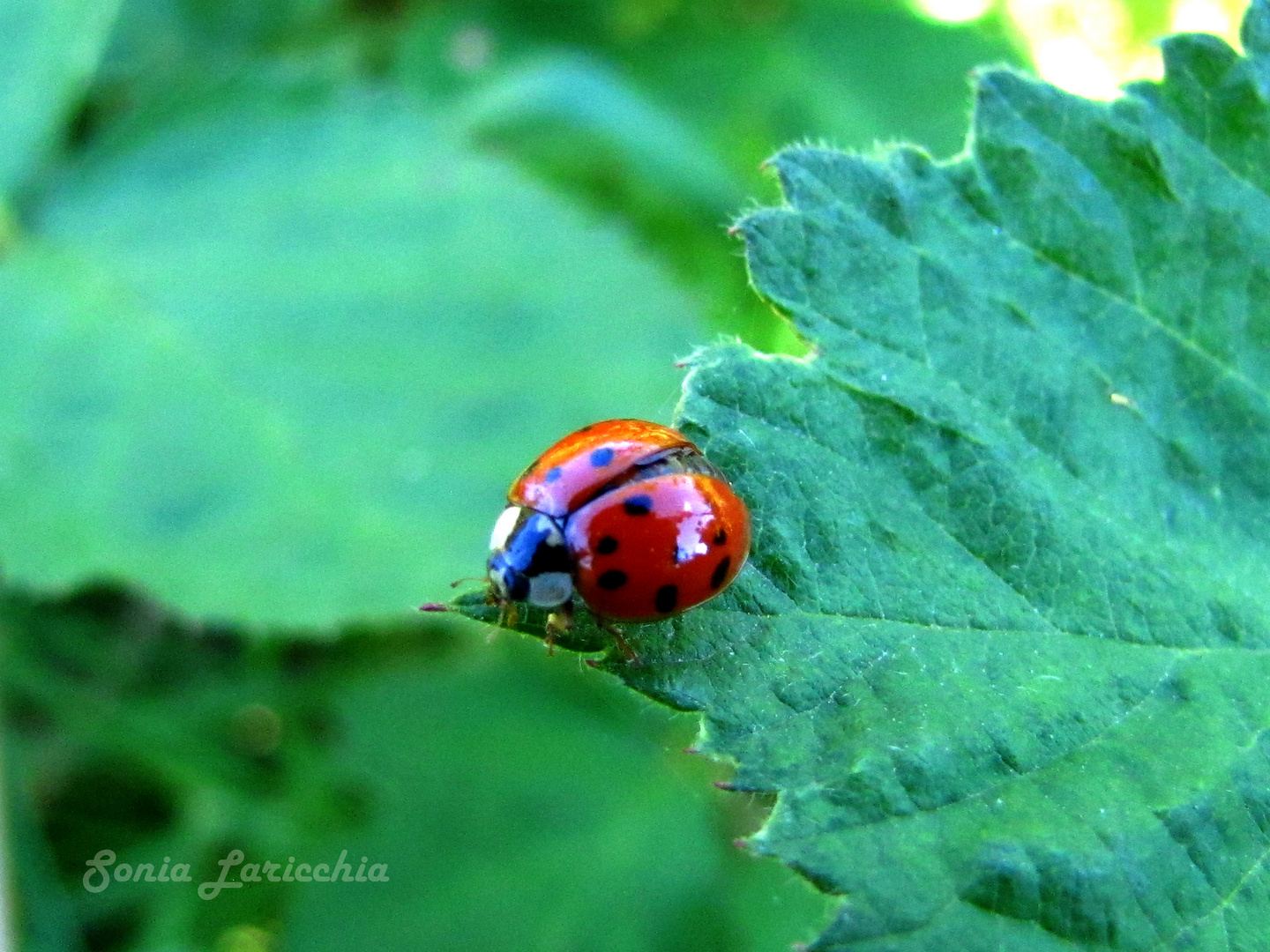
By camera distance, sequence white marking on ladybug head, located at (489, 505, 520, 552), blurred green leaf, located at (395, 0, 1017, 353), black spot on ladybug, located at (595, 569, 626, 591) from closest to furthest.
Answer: black spot on ladybug, located at (595, 569, 626, 591) < white marking on ladybug head, located at (489, 505, 520, 552) < blurred green leaf, located at (395, 0, 1017, 353)

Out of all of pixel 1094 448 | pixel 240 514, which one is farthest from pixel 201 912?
pixel 1094 448

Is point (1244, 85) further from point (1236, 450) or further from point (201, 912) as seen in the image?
point (201, 912)

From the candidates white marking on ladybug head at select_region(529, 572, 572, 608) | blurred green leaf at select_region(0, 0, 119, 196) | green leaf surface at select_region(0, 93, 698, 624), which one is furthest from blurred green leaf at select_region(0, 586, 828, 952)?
white marking on ladybug head at select_region(529, 572, 572, 608)

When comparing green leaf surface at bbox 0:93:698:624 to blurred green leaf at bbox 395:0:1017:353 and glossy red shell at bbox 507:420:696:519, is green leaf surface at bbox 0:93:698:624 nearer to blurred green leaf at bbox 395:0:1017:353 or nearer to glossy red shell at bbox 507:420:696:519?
glossy red shell at bbox 507:420:696:519

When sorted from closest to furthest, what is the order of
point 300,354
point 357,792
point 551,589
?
point 551,589, point 300,354, point 357,792

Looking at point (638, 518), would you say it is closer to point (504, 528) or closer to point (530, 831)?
point (504, 528)
